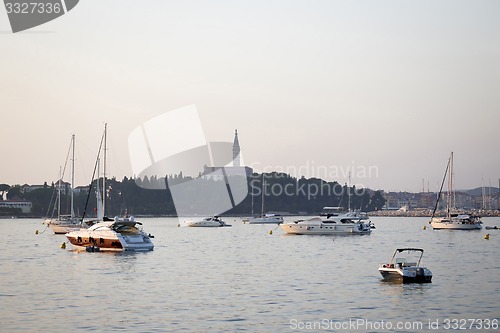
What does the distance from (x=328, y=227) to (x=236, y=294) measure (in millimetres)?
69780

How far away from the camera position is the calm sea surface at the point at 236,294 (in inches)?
1272

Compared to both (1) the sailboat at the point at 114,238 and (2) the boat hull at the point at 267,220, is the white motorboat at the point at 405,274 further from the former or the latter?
(2) the boat hull at the point at 267,220

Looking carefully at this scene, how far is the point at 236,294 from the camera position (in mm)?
41469

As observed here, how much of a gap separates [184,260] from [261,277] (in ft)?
54.3

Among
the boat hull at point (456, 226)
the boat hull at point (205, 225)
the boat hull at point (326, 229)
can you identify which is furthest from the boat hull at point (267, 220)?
the boat hull at point (326, 229)

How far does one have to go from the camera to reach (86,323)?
3216cm

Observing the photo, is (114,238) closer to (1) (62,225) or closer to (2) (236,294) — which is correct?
(2) (236,294)

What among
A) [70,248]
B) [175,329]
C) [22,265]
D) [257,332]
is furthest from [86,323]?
[70,248]

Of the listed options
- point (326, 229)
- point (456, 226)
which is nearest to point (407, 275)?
point (326, 229)

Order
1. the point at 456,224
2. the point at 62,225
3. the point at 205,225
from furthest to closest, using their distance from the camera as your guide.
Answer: the point at 205,225 → the point at 456,224 → the point at 62,225

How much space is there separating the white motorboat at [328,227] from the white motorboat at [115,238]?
138 ft

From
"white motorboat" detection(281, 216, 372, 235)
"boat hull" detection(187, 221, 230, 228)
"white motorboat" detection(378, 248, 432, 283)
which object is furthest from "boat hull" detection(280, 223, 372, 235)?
"white motorboat" detection(378, 248, 432, 283)

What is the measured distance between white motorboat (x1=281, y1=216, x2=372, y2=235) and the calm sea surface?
41.6m

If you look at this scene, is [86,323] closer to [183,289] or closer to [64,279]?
[183,289]
